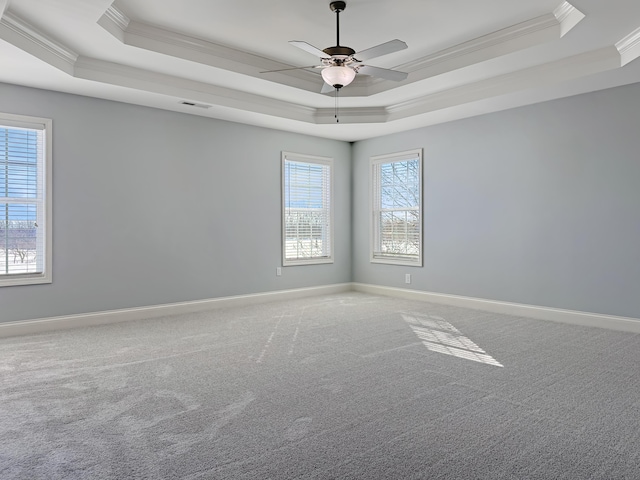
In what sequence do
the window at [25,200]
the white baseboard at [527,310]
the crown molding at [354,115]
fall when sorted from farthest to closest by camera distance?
the crown molding at [354,115] → the white baseboard at [527,310] → the window at [25,200]

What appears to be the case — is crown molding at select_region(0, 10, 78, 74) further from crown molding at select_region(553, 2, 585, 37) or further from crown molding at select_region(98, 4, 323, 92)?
crown molding at select_region(553, 2, 585, 37)

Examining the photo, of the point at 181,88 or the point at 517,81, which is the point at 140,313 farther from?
the point at 517,81

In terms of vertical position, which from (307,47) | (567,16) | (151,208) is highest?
(567,16)

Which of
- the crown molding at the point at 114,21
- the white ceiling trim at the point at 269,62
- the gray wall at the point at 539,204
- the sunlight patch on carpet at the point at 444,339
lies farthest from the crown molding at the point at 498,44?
the crown molding at the point at 114,21

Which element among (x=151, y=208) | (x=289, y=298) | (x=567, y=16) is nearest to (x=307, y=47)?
(x=567, y=16)

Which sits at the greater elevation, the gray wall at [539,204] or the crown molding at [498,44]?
the crown molding at [498,44]

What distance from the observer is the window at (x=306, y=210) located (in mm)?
6926

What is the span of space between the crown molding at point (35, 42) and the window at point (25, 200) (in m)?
0.90

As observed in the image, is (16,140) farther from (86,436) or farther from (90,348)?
(86,436)

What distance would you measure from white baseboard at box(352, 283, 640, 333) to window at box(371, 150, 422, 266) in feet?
1.59

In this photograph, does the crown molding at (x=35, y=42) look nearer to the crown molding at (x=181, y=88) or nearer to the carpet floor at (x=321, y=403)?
the crown molding at (x=181, y=88)

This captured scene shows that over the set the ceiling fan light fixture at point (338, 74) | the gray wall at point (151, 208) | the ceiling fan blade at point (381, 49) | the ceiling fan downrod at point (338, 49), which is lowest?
the gray wall at point (151, 208)

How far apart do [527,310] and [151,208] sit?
4.78 m

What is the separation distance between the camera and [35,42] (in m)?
3.81
